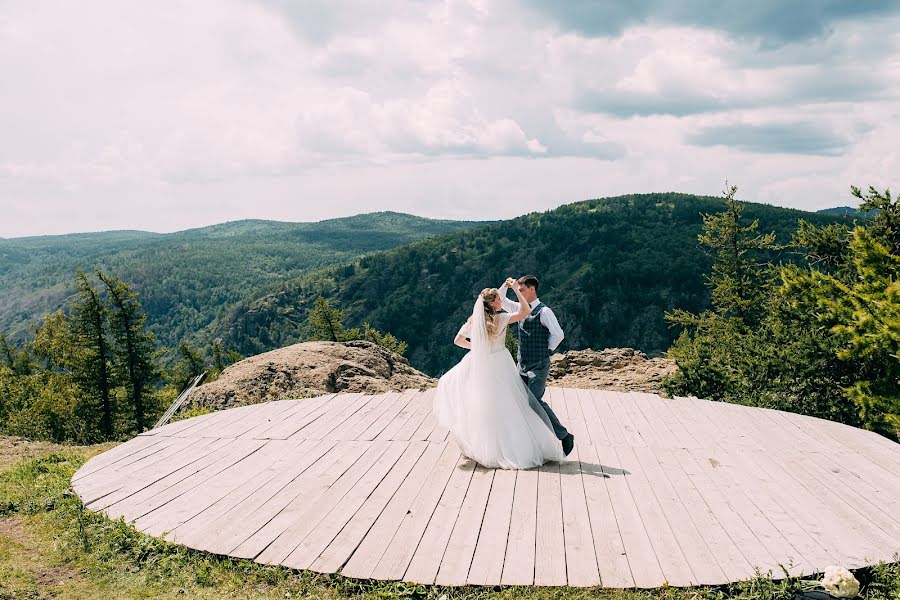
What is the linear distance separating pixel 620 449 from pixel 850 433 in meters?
3.18

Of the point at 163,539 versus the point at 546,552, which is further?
the point at 163,539

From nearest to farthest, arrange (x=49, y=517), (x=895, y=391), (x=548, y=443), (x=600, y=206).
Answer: (x=49, y=517) → (x=548, y=443) → (x=895, y=391) → (x=600, y=206)

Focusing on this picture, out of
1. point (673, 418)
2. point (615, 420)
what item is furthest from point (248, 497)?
point (673, 418)

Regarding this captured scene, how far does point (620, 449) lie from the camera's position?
716 cm

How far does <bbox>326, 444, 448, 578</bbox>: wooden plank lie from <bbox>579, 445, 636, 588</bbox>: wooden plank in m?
1.62

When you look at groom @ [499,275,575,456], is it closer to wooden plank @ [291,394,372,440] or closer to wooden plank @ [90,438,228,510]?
wooden plank @ [291,394,372,440]

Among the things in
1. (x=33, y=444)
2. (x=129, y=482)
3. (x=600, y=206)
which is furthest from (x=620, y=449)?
(x=600, y=206)

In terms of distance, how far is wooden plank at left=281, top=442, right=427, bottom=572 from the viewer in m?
4.85

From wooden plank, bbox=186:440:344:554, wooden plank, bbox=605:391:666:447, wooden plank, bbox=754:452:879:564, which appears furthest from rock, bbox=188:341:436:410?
wooden plank, bbox=754:452:879:564

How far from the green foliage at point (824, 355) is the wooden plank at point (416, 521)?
17.5 feet

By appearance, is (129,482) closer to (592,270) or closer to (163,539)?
(163,539)

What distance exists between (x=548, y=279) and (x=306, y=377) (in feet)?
495

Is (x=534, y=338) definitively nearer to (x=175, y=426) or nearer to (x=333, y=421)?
(x=333, y=421)

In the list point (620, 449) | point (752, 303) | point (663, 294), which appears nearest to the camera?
point (620, 449)
